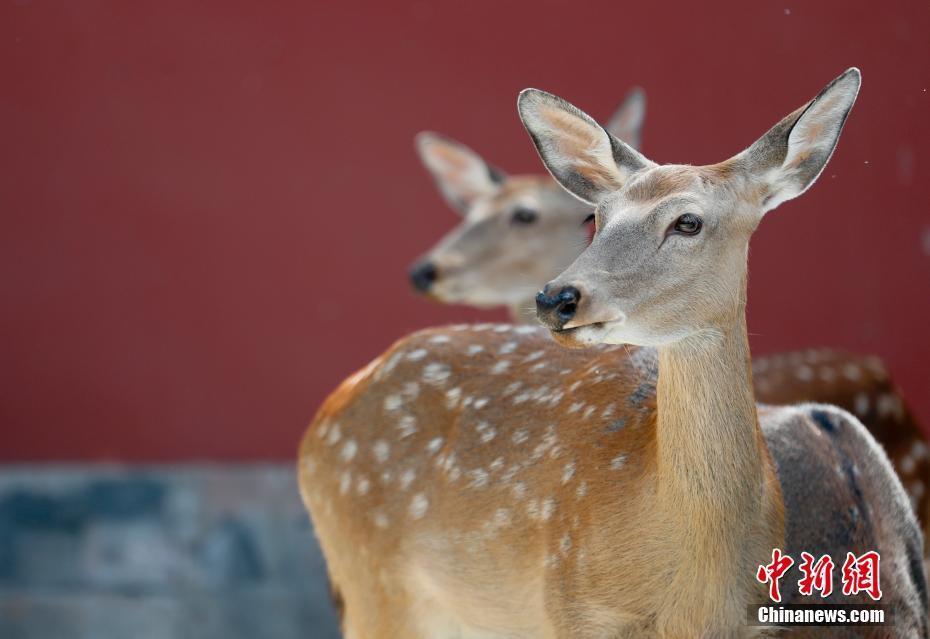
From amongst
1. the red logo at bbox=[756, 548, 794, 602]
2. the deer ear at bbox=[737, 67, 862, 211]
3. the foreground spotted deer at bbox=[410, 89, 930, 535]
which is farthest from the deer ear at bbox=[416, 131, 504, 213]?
the red logo at bbox=[756, 548, 794, 602]

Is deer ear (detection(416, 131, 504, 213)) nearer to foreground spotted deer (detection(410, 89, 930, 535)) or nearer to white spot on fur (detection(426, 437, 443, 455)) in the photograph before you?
foreground spotted deer (detection(410, 89, 930, 535))

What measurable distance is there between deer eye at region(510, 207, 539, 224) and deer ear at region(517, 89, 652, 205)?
6.50 feet

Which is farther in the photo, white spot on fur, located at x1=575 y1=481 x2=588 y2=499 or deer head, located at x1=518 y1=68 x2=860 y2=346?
white spot on fur, located at x1=575 y1=481 x2=588 y2=499

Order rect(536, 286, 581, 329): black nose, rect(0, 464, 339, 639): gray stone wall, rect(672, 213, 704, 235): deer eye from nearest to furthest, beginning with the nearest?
rect(536, 286, 581, 329): black nose < rect(672, 213, 704, 235): deer eye < rect(0, 464, 339, 639): gray stone wall

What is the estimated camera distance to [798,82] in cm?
426

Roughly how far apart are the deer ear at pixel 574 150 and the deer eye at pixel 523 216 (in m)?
1.98

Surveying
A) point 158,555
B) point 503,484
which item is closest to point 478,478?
point 503,484

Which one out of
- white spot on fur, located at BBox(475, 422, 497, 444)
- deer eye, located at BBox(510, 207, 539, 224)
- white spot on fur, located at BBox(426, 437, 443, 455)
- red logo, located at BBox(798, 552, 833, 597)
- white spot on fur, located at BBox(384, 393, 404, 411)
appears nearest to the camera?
red logo, located at BBox(798, 552, 833, 597)

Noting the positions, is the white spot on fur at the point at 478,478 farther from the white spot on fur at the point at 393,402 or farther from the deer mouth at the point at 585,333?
the deer mouth at the point at 585,333

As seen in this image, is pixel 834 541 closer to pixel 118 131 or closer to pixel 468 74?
pixel 468 74

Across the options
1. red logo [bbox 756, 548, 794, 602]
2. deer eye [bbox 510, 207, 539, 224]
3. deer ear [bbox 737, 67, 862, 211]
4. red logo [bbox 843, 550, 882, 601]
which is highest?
deer ear [bbox 737, 67, 862, 211]

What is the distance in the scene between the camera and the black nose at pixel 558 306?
227cm

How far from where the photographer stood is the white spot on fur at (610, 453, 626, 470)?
2.64m

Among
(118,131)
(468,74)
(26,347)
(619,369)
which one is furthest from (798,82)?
(26,347)
